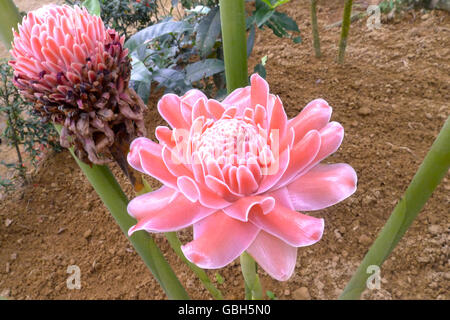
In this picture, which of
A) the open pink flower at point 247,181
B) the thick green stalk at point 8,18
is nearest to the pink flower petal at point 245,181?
the open pink flower at point 247,181

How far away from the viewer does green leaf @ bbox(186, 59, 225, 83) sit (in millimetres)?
807

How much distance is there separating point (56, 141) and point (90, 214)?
35 centimetres

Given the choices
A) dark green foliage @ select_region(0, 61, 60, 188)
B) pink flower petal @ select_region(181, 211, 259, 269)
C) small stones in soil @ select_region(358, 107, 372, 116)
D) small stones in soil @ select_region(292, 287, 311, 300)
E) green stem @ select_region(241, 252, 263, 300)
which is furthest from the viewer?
dark green foliage @ select_region(0, 61, 60, 188)

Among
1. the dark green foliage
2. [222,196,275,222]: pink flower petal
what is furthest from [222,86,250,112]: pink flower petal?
the dark green foliage

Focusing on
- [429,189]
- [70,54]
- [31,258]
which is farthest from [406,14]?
[31,258]

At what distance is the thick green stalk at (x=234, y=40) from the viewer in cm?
36

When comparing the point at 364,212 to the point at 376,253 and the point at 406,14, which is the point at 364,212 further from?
the point at 406,14

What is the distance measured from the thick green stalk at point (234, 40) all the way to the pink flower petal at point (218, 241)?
186 mm

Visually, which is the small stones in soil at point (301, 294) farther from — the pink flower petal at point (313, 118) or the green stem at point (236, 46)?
the pink flower petal at point (313, 118)

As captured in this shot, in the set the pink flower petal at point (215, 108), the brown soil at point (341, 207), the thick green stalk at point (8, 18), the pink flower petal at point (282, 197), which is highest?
the thick green stalk at point (8, 18)

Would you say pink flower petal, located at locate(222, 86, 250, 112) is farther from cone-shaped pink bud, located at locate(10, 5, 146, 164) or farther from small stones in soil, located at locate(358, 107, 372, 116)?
small stones in soil, located at locate(358, 107, 372, 116)

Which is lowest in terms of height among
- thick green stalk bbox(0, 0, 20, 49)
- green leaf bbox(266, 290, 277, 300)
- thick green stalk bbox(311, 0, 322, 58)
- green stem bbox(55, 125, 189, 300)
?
green leaf bbox(266, 290, 277, 300)

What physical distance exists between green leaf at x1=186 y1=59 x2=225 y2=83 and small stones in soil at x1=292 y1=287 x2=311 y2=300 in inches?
20.5

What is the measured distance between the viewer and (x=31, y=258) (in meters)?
0.86
